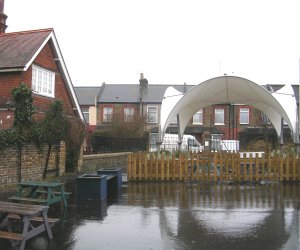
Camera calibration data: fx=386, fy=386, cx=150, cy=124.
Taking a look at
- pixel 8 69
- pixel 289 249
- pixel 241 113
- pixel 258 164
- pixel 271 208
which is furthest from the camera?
pixel 241 113

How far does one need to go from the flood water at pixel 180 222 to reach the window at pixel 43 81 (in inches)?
327

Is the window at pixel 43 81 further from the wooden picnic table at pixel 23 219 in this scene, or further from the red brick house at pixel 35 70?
the wooden picnic table at pixel 23 219

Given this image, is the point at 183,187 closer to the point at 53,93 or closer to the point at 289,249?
the point at 289,249

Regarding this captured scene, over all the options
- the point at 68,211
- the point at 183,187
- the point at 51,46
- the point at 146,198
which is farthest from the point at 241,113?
the point at 68,211

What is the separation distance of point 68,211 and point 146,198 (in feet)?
9.70

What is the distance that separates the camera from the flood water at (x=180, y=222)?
6.74m

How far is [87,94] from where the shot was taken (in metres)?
47.0

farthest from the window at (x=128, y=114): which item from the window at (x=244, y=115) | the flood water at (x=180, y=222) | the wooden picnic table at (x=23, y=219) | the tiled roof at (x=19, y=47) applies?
the wooden picnic table at (x=23, y=219)

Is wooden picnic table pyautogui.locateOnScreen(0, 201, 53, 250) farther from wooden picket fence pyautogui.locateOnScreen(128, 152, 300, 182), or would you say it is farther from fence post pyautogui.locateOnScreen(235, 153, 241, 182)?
fence post pyautogui.locateOnScreen(235, 153, 241, 182)

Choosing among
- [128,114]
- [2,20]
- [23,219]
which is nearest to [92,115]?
[128,114]

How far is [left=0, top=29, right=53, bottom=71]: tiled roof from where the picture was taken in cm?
1734

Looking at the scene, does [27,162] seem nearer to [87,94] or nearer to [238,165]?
[238,165]

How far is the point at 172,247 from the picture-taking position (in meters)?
6.50

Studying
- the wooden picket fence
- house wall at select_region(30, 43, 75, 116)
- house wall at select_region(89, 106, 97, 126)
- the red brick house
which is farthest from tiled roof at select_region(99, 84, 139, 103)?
the wooden picket fence
